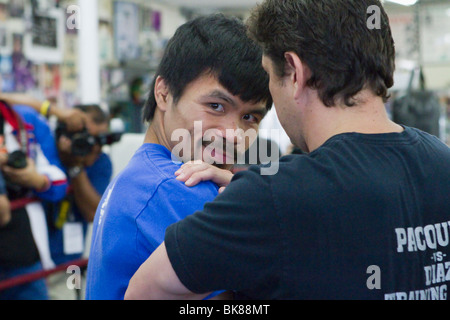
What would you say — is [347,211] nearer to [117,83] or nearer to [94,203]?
[94,203]

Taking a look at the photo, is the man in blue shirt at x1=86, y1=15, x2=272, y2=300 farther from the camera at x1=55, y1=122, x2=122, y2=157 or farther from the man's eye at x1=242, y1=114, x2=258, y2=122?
the camera at x1=55, y1=122, x2=122, y2=157

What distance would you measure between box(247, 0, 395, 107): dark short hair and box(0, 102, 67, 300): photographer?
5.42 ft

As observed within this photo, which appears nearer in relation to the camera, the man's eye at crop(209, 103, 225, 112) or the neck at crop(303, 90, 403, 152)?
the neck at crop(303, 90, 403, 152)

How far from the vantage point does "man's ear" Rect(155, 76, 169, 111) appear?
1095 mm

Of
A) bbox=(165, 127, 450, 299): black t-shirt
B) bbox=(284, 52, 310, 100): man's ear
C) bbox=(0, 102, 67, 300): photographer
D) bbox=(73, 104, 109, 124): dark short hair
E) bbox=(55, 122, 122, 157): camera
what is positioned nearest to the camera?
bbox=(165, 127, 450, 299): black t-shirt

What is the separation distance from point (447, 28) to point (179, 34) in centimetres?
796

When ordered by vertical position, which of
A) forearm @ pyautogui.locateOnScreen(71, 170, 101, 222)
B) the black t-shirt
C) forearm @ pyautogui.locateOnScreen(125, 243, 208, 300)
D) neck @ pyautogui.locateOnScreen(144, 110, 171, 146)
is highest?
neck @ pyautogui.locateOnScreen(144, 110, 171, 146)

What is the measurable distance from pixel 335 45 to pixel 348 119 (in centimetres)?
12

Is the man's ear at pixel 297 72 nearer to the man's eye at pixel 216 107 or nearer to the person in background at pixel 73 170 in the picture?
the man's eye at pixel 216 107

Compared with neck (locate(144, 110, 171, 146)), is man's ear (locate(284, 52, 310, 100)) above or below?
above

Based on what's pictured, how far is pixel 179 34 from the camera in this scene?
108 cm

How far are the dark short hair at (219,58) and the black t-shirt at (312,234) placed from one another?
306 mm

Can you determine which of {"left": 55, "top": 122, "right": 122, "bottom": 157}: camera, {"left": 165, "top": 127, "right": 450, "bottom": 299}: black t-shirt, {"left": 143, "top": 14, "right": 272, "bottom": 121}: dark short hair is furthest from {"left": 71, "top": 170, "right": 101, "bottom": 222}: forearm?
{"left": 165, "top": 127, "right": 450, "bottom": 299}: black t-shirt

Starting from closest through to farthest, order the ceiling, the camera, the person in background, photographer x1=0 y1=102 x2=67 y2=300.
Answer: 1. photographer x1=0 y1=102 x2=67 y2=300
2. the person in background
3. the camera
4. the ceiling
